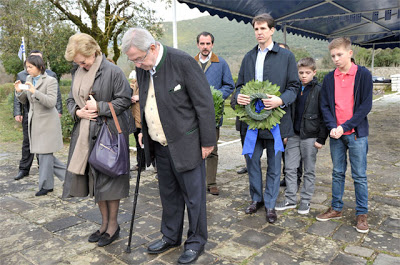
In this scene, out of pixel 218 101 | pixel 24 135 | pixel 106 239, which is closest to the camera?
pixel 106 239

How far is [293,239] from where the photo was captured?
11.3 feet

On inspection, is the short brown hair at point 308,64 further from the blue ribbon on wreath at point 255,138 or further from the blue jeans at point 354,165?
the blue jeans at point 354,165

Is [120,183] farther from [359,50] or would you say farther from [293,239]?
[359,50]

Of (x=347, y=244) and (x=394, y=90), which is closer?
(x=347, y=244)

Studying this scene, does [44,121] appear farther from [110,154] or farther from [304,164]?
[304,164]

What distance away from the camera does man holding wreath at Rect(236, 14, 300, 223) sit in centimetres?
378

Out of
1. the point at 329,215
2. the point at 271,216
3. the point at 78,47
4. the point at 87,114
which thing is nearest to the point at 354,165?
the point at 329,215

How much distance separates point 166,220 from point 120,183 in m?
0.57

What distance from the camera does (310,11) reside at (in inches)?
372

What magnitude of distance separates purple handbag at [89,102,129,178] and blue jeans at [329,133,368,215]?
2236 millimetres

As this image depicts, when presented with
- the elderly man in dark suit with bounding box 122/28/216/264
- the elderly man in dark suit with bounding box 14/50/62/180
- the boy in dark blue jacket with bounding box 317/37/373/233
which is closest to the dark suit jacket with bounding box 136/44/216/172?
the elderly man in dark suit with bounding box 122/28/216/264

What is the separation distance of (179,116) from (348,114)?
1.85 metres

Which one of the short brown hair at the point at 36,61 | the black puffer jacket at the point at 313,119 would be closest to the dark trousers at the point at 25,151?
the short brown hair at the point at 36,61

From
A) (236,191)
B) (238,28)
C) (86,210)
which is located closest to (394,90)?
(236,191)
